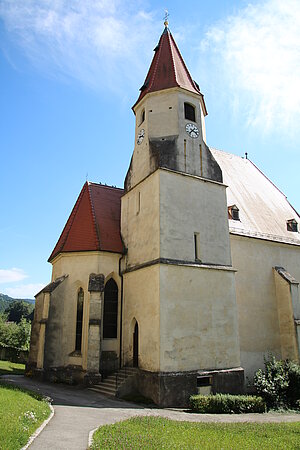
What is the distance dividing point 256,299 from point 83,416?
12424 mm

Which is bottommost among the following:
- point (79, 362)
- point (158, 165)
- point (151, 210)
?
point (79, 362)

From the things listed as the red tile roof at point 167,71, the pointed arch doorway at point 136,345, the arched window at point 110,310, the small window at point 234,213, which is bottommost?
the pointed arch doorway at point 136,345

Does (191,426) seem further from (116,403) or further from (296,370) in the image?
(296,370)

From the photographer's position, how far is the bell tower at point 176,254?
14.9m

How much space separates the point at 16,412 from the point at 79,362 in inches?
363

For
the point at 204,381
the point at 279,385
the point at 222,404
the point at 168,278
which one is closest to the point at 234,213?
the point at 168,278

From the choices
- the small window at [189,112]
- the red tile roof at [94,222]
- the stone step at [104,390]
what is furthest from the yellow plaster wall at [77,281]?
the small window at [189,112]

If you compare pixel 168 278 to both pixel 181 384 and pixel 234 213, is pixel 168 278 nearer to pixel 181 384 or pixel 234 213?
pixel 181 384

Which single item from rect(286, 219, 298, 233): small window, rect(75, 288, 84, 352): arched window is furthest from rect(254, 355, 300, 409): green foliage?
rect(286, 219, 298, 233): small window

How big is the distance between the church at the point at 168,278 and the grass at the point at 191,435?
4.43 metres

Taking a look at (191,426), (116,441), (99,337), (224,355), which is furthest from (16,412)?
(224,355)

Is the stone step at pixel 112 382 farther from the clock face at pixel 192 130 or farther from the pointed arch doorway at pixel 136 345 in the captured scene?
the clock face at pixel 192 130

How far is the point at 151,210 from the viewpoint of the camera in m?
17.1

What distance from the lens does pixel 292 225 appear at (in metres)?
24.0
